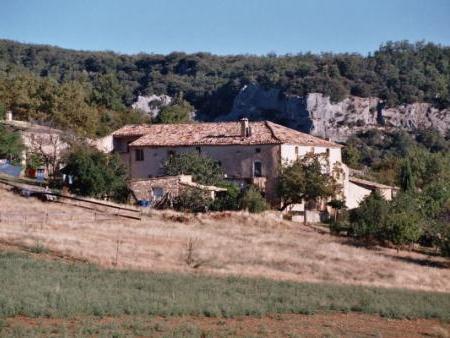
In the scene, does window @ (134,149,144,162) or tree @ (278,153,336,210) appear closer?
tree @ (278,153,336,210)

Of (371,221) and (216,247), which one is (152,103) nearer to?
(371,221)

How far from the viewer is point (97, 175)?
51.2m

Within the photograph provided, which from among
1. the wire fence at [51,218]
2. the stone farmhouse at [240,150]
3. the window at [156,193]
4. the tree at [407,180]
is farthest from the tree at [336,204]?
the wire fence at [51,218]

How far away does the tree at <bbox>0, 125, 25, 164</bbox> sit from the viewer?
5719 cm

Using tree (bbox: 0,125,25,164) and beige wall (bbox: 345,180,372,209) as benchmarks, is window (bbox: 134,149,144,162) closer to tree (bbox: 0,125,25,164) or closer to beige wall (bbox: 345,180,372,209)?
tree (bbox: 0,125,25,164)

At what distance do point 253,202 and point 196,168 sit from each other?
5066 millimetres

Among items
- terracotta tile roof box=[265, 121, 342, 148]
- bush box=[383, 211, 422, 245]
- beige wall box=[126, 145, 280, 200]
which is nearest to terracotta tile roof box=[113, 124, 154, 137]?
beige wall box=[126, 145, 280, 200]

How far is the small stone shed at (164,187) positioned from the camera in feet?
168

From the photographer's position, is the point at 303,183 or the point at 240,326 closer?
the point at 240,326

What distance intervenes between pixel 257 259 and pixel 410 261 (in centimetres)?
913

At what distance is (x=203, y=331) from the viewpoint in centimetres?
2200

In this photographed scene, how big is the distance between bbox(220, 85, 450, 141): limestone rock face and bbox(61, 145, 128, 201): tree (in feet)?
215

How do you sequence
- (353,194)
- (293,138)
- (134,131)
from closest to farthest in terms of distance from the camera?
(293,138) → (353,194) → (134,131)

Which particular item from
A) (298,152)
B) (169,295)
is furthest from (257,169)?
(169,295)
